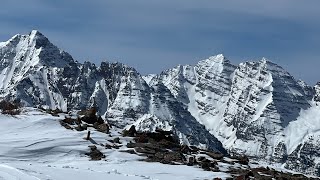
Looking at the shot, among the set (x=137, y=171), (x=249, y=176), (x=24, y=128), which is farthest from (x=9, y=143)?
(x=249, y=176)

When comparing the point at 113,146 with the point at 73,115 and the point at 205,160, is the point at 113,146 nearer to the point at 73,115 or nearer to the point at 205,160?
the point at 205,160

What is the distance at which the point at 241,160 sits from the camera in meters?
40.4

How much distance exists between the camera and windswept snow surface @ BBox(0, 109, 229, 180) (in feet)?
91.2

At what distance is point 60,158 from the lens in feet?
110

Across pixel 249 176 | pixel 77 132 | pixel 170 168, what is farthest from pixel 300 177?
pixel 77 132

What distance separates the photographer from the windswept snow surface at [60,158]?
2781 centimetres

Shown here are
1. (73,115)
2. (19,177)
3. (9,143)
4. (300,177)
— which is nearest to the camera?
(19,177)

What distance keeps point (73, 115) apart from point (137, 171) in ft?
46.0

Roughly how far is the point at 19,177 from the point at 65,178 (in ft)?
6.89

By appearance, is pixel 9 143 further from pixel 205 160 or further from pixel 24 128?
pixel 205 160

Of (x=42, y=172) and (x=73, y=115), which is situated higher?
(x=73, y=115)

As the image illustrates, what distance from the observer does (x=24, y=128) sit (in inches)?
1511

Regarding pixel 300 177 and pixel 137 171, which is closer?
pixel 137 171

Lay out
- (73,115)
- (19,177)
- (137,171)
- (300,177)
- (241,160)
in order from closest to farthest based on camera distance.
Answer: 1. (19,177)
2. (137,171)
3. (300,177)
4. (241,160)
5. (73,115)
